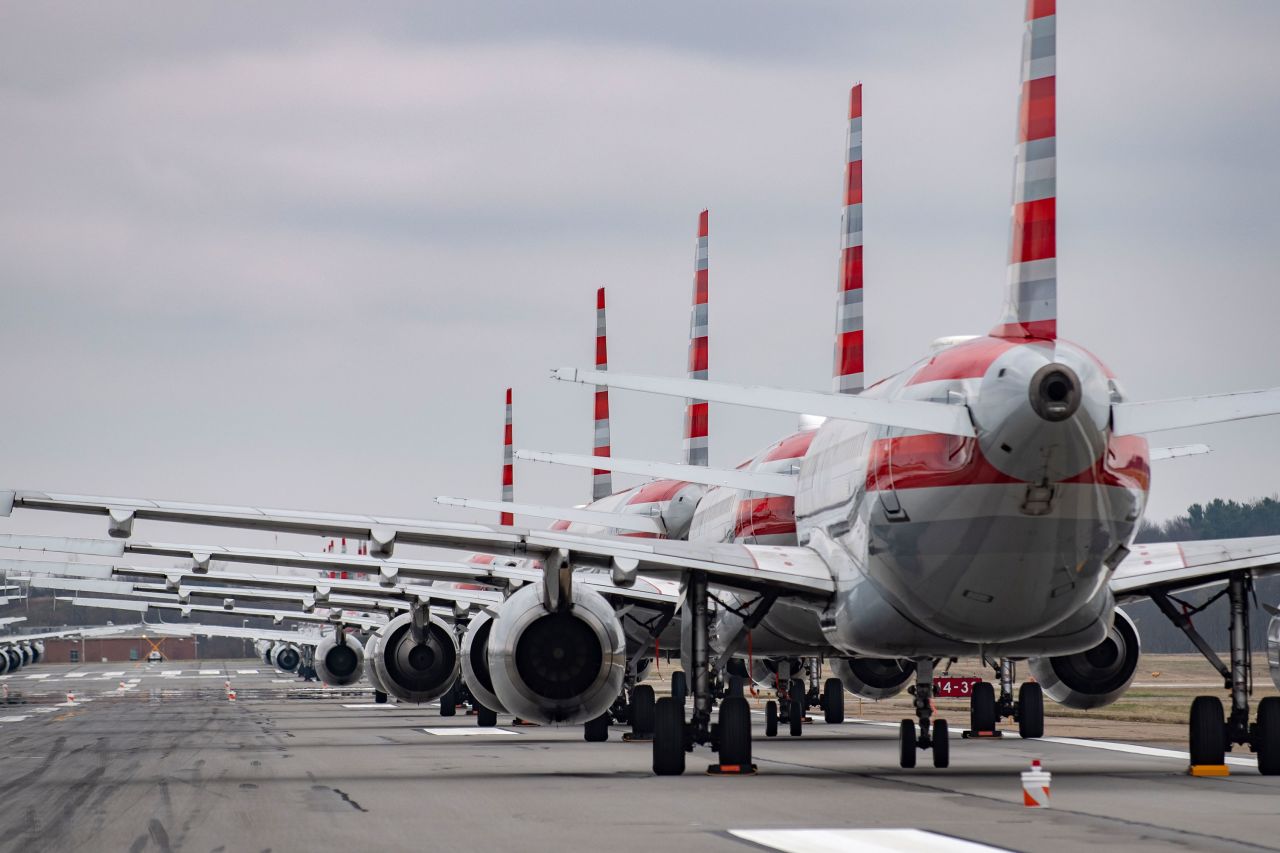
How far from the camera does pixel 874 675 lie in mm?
38000

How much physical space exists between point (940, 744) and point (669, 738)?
398 centimetres

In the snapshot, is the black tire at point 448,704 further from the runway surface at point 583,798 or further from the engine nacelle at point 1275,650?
the engine nacelle at point 1275,650

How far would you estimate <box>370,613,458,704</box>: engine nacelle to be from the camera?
152 ft

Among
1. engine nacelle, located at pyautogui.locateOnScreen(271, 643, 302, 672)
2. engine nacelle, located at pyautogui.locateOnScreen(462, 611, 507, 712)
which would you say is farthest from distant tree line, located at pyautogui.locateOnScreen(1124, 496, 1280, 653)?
engine nacelle, located at pyautogui.locateOnScreen(462, 611, 507, 712)

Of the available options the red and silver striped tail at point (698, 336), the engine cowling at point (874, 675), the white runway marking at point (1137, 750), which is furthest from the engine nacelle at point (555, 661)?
the red and silver striped tail at point (698, 336)

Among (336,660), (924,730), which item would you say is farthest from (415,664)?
(336,660)

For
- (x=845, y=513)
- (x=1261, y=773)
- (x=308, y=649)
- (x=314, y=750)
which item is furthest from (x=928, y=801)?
(x=308, y=649)

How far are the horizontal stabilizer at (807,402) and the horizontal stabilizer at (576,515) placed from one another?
9109 mm

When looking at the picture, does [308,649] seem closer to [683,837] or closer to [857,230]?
[857,230]

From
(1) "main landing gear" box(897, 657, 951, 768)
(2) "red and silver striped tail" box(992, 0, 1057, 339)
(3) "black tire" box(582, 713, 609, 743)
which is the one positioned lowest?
(3) "black tire" box(582, 713, 609, 743)

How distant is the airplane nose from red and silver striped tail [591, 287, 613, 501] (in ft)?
127

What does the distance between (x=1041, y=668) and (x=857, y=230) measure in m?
10.5

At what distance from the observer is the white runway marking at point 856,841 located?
14.0 m

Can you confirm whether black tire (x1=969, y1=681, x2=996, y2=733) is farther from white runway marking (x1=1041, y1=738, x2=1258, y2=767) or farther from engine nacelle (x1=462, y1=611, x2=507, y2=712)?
engine nacelle (x1=462, y1=611, x2=507, y2=712)
